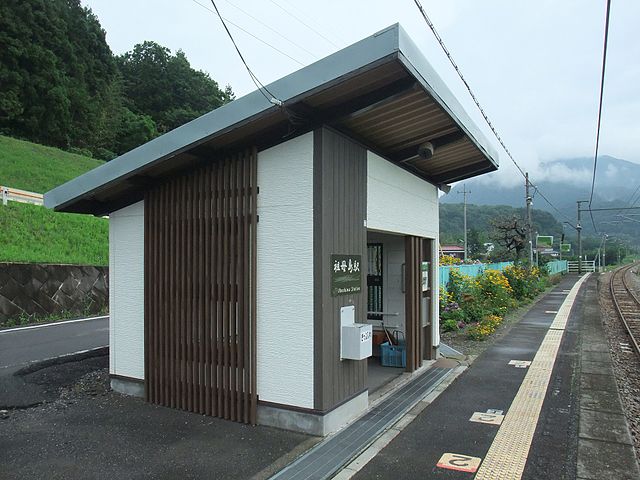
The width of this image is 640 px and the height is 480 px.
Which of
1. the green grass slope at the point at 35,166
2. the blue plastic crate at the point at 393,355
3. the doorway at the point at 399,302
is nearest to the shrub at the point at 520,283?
the doorway at the point at 399,302

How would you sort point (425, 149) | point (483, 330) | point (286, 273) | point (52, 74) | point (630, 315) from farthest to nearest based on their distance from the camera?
point (52, 74) → point (630, 315) → point (483, 330) → point (425, 149) → point (286, 273)

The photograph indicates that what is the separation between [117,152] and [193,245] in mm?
45500

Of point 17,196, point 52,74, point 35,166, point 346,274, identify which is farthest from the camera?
point 52,74

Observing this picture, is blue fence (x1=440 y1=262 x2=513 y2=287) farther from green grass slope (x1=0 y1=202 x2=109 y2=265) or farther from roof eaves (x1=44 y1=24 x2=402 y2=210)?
green grass slope (x1=0 y1=202 x2=109 y2=265)

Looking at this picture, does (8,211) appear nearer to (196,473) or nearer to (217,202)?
(217,202)

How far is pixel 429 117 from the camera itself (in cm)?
593

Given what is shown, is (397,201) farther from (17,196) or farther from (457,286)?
(17,196)

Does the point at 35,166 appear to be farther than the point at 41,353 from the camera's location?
Yes

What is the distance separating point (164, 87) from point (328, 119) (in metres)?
55.7

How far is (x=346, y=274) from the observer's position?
5590 millimetres

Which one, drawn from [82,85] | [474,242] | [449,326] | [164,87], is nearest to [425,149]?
[449,326]

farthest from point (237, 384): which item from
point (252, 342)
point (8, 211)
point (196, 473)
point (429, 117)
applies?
point (8, 211)

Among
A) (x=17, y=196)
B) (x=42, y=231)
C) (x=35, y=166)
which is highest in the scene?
(x=35, y=166)

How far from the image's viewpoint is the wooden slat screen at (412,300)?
7.80 meters
